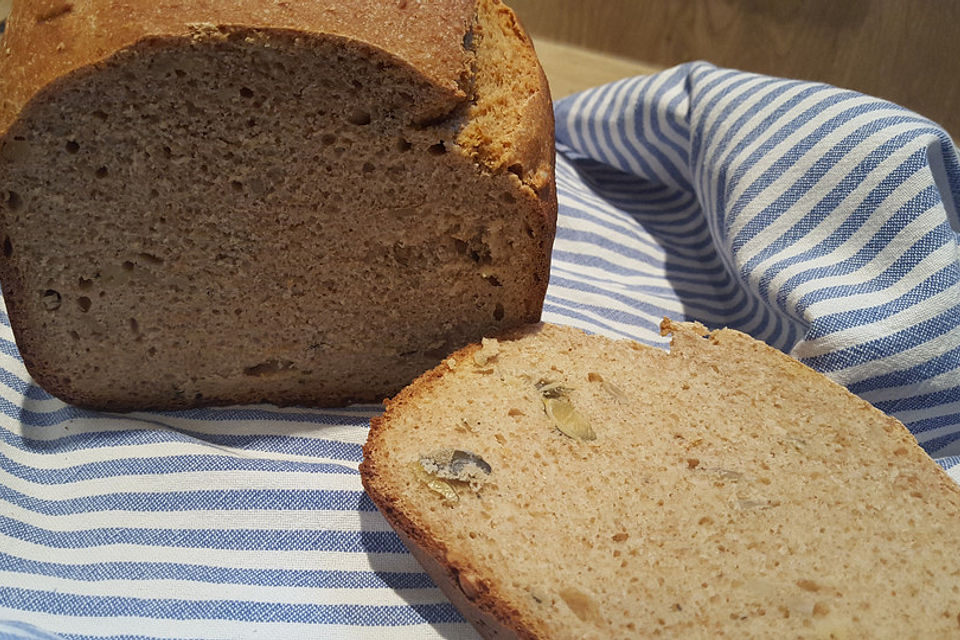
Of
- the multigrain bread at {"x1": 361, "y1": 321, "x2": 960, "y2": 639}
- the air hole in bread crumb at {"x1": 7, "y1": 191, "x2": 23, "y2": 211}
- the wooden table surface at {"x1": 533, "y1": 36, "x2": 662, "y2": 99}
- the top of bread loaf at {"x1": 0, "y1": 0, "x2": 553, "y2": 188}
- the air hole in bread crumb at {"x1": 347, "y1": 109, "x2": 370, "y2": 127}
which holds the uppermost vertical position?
the top of bread loaf at {"x1": 0, "y1": 0, "x2": 553, "y2": 188}

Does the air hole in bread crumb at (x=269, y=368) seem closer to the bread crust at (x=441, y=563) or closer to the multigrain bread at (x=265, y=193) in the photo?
the multigrain bread at (x=265, y=193)

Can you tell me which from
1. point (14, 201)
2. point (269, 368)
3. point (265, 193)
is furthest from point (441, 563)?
point (14, 201)

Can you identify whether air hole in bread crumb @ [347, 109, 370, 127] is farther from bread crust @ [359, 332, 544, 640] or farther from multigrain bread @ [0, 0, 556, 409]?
bread crust @ [359, 332, 544, 640]

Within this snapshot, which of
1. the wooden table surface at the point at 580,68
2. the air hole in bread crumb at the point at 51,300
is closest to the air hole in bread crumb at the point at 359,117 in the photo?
the air hole in bread crumb at the point at 51,300

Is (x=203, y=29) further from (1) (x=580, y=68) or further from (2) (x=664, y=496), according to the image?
(1) (x=580, y=68)

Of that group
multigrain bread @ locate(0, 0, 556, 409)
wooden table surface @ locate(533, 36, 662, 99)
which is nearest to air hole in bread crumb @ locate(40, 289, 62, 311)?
multigrain bread @ locate(0, 0, 556, 409)

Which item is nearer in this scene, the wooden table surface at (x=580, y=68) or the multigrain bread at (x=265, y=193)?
the multigrain bread at (x=265, y=193)
